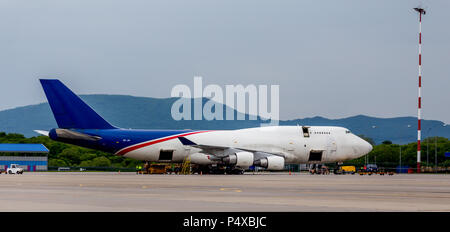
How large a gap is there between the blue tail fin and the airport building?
62940 millimetres

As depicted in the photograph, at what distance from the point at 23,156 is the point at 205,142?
70.7 meters

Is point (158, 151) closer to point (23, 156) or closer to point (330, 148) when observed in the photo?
point (330, 148)

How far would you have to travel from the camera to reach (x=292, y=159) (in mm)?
82188

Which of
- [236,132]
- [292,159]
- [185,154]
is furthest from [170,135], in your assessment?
[292,159]

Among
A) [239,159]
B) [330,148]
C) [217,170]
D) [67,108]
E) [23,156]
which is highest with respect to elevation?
[67,108]

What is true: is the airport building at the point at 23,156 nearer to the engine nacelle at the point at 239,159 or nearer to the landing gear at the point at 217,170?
the landing gear at the point at 217,170

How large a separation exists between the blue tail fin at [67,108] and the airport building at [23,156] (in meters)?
62.9

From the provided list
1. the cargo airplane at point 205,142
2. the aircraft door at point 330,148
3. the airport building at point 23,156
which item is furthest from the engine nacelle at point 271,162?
the airport building at point 23,156

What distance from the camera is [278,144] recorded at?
8119cm

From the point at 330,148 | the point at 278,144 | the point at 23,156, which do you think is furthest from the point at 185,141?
the point at 23,156

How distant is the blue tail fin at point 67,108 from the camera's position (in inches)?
2936

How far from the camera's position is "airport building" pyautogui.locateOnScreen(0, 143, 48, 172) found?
137 m
